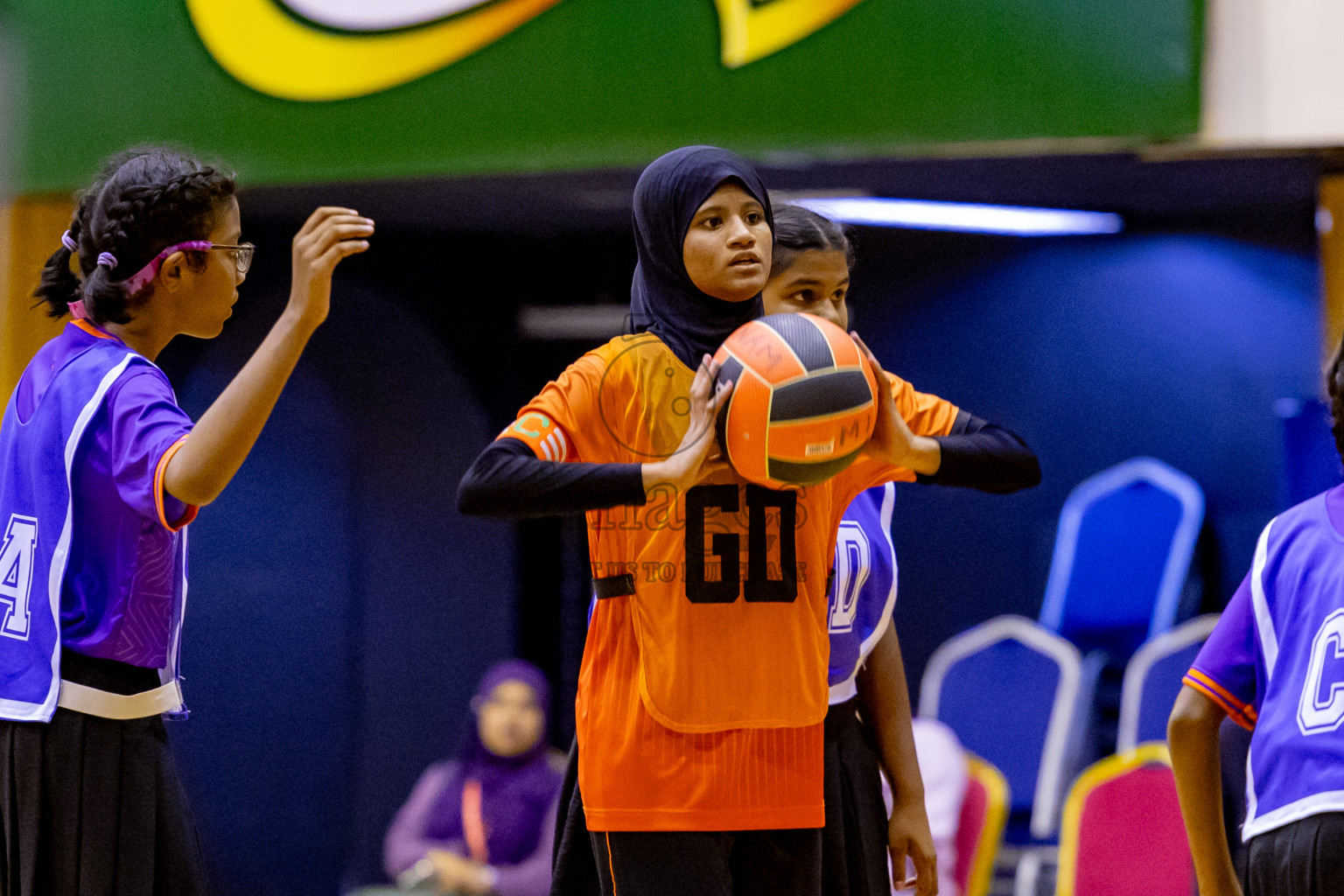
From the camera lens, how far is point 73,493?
2.39 meters

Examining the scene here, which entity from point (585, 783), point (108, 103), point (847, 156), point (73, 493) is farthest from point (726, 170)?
point (108, 103)

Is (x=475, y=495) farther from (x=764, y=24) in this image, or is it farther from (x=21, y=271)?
(x=21, y=271)

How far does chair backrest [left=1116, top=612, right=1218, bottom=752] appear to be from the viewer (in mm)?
5980

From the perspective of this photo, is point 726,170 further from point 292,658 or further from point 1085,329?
point 292,658

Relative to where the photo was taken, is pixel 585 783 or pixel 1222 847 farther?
pixel 1222 847

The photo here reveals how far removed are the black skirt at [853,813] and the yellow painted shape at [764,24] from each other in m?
3.14

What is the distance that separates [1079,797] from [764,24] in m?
3.23

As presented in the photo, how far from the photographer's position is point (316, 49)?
571 centimetres

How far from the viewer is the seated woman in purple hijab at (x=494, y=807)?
577 centimetres

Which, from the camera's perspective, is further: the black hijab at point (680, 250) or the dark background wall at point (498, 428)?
the dark background wall at point (498, 428)

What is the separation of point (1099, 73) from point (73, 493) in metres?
3.99

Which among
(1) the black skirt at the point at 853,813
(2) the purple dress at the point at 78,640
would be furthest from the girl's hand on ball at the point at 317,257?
(1) the black skirt at the point at 853,813

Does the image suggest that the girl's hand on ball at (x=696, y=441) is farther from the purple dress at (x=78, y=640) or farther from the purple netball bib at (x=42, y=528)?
the purple netball bib at (x=42, y=528)

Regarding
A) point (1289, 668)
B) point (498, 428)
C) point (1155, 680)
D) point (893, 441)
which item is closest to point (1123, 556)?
point (1155, 680)
